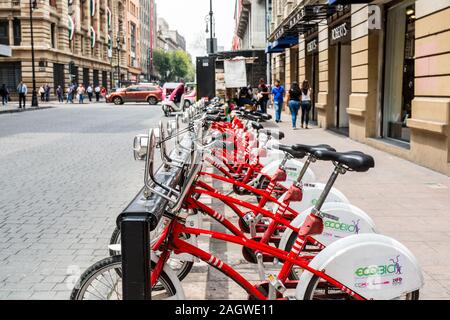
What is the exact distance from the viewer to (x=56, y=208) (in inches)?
266

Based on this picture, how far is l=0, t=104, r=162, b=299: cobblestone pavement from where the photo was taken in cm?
439

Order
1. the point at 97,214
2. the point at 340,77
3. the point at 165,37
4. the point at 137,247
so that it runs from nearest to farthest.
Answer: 1. the point at 137,247
2. the point at 97,214
3. the point at 340,77
4. the point at 165,37

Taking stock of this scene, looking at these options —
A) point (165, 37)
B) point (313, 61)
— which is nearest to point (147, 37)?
point (165, 37)

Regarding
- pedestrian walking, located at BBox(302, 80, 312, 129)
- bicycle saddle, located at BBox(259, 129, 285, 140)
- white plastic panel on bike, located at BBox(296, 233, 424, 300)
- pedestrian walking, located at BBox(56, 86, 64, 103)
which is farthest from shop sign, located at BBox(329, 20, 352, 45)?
pedestrian walking, located at BBox(56, 86, 64, 103)

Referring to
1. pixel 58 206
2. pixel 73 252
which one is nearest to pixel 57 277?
pixel 73 252

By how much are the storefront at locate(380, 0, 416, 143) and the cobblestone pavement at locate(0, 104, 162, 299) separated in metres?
6.12

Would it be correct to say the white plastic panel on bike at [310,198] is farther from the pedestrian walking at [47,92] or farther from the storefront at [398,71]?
the pedestrian walking at [47,92]

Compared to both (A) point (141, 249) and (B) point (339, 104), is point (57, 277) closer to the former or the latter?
(A) point (141, 249)

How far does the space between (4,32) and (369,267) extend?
51.4 m

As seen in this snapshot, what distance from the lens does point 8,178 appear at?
8.99 metres

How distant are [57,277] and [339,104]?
1557 cm

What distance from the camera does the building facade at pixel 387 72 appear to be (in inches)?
366

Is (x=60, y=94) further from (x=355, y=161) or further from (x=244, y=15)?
(x=355, y=161)
